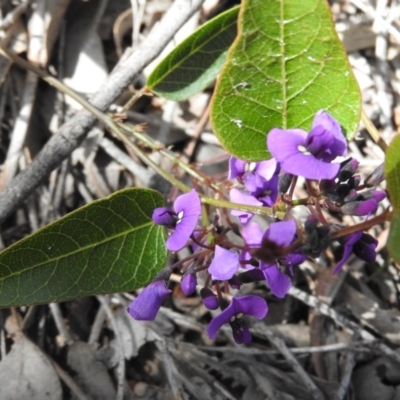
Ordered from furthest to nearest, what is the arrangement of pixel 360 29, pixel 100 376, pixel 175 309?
pixel 360 29 < pixel 175 309 < pixel 100 376

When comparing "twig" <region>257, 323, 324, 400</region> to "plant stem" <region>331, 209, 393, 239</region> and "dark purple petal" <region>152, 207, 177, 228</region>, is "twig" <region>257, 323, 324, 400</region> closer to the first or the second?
"dark purple petal" <region>152, 207, 177, 228</region>

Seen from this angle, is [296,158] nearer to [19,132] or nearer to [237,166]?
[237,166]

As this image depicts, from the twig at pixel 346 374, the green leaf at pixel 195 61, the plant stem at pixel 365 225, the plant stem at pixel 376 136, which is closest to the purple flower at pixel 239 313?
the plant stem at pixel 365 225

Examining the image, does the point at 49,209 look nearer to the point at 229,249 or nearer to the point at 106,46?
the point at 106,46

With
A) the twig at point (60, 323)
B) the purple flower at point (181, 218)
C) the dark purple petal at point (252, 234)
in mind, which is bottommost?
the twig at point (60, 323)

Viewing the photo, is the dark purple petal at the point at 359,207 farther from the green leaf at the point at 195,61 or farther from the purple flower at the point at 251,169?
the green leaf at the point at 195,61

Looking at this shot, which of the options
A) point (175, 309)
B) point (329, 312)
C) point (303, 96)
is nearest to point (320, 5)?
point (303, 96)

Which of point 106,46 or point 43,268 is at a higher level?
point 106,46

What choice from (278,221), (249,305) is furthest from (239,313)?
(278,221)
